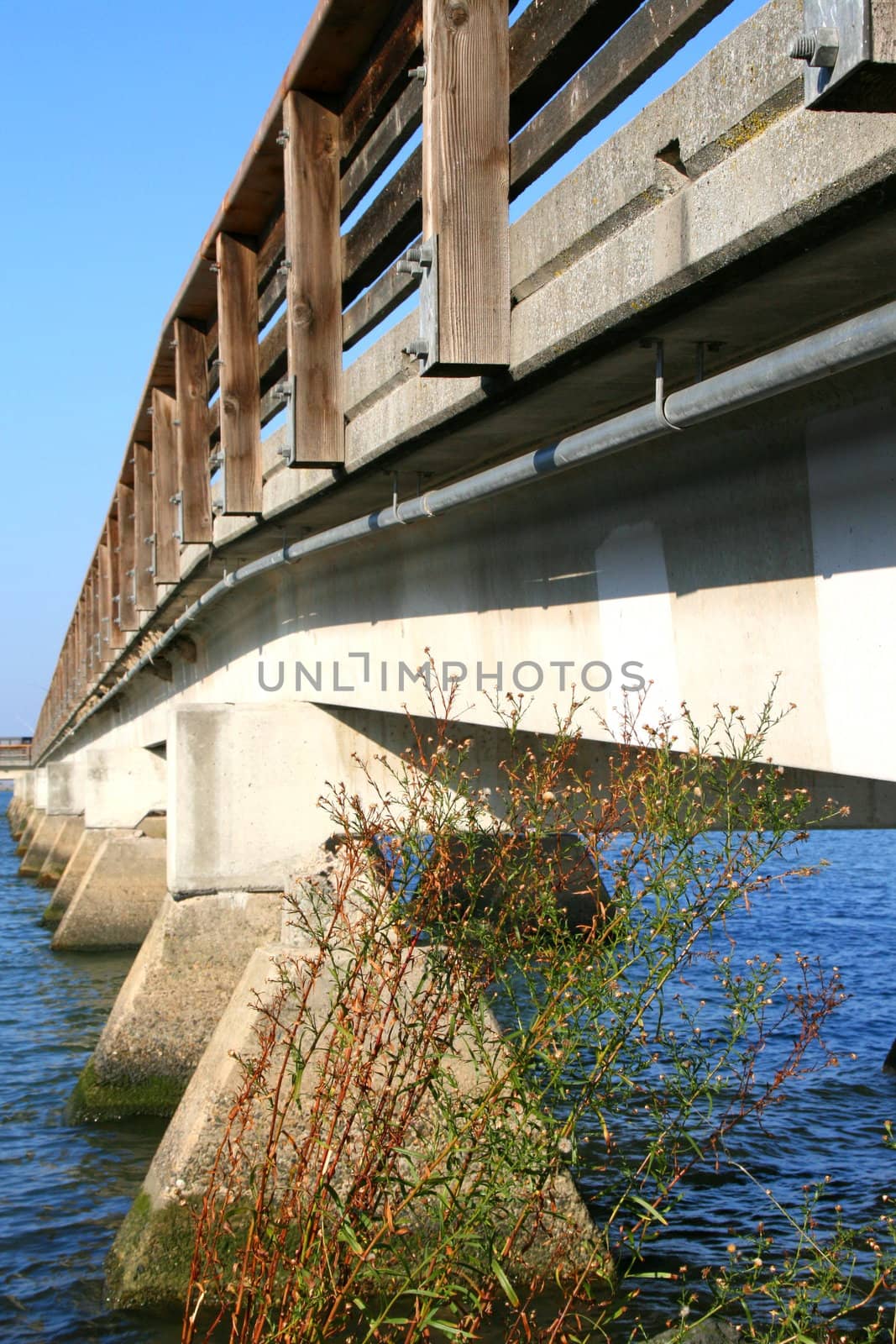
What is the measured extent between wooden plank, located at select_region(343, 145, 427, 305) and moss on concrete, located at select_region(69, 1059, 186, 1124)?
5430mm

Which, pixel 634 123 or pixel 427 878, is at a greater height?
pixel 634 123

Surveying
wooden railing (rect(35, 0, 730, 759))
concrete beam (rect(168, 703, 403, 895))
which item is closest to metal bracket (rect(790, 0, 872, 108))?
wooden railing (rect(35, 0, 730, 759))

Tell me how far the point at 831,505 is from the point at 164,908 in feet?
22.9

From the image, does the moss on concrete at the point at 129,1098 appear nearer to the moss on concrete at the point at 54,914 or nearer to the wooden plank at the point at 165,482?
the wooden plank at the point at 165,482

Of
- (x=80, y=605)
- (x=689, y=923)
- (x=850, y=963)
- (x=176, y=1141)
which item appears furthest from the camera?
(x=80, y=605)

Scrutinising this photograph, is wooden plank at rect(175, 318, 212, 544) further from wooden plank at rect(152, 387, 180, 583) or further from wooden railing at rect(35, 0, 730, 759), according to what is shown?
wooden plank at rect(152, 387, 180, 583)

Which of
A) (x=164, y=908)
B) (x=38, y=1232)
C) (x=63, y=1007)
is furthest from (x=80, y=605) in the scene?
(x=38, y=1232)

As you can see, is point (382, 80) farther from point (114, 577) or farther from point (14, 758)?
point (14, 758)

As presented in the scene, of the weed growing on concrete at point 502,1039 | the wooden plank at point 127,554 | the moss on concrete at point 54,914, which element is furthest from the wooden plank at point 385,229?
the moss on concrete at point 54,914

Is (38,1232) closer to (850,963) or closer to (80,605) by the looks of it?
(850,963)

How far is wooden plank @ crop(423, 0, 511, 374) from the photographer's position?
4.71 meters

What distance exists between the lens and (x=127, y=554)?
16031mm

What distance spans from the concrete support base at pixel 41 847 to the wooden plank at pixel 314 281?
29.1 meters

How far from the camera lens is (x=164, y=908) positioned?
9.97 m
